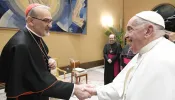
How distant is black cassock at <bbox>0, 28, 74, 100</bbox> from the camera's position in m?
1.70

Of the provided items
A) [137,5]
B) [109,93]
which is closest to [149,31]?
[109,93]

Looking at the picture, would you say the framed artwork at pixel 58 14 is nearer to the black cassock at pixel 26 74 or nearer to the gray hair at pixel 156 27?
the black cassock at pixel 26 74

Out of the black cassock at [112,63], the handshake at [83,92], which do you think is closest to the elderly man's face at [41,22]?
the handshake at [83,92]

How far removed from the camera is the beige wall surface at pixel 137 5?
320 inches

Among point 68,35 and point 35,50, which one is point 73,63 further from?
point 35,50

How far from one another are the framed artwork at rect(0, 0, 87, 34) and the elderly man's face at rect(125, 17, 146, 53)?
12.3 feet

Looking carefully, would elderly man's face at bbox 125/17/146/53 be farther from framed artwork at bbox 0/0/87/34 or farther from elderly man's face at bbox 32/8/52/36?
framed artwork at bbox 0/0/87/34

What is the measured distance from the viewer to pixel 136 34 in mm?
1565

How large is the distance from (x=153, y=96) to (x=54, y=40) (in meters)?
4.84

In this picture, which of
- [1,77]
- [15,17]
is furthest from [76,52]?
[1,77]

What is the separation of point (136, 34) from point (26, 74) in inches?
40.9

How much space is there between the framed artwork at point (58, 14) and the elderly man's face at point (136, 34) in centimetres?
375

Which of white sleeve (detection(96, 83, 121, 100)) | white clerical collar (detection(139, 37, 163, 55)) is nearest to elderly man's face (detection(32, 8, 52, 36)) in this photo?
white sleeve (detection(96, 83, 121, 100))

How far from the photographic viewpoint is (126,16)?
9.13m
